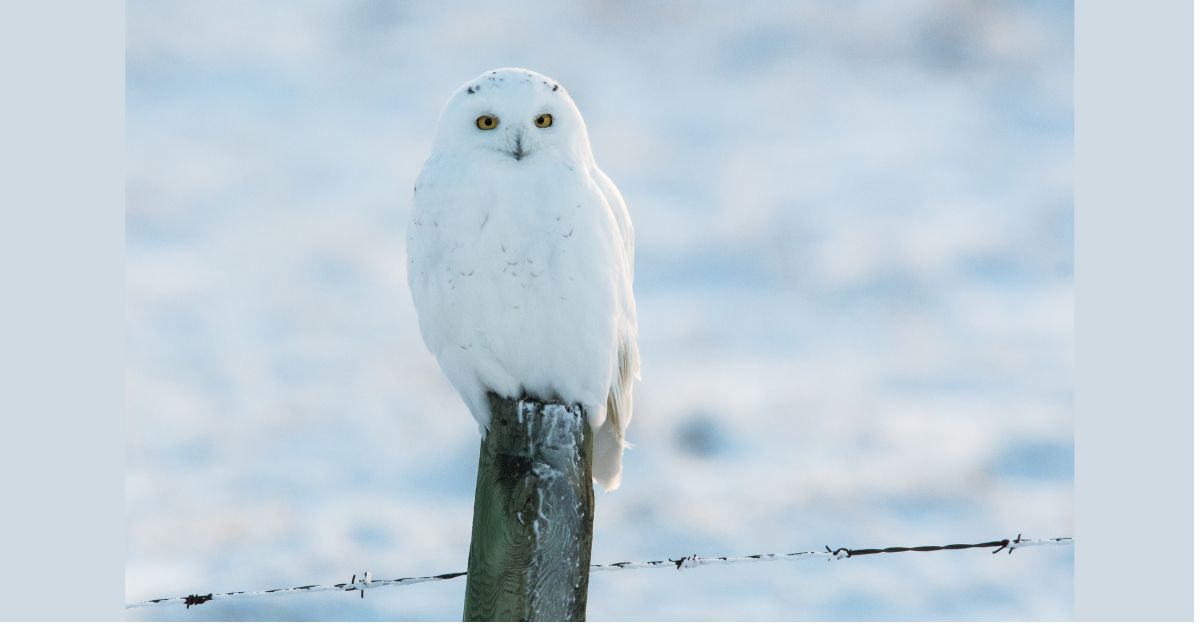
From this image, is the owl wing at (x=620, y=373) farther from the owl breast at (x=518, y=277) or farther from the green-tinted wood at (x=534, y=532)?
the green-tinted wood at (x=534, y=532)

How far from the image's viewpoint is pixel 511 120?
132 inches

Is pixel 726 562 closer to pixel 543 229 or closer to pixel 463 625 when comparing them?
pixel 463 625

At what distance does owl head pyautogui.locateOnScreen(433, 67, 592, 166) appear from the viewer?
334cm

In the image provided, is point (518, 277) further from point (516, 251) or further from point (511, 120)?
point (511, 120)

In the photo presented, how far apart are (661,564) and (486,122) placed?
1.30m

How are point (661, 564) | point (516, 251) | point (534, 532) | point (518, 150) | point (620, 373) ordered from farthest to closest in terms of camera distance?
point (620, 373)
point (518, 150)
point (516, 251)
point (661, 564)
point (534, 532)

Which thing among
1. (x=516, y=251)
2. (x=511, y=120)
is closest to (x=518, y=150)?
(x=511, y=120)

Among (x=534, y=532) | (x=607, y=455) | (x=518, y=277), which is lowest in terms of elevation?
Answer: (x=534, y=532)

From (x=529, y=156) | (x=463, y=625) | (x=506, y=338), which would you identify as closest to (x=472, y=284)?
(x=506, y=338)

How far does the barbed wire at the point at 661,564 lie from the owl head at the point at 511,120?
1.14m

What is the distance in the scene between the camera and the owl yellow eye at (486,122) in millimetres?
3387

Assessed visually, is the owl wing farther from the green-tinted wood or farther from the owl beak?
the green-tinted wood

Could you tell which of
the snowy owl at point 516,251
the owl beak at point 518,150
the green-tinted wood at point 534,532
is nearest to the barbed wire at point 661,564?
the green-tinted wood at point 534,532

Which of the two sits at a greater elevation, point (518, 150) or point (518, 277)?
point (518, 150)
